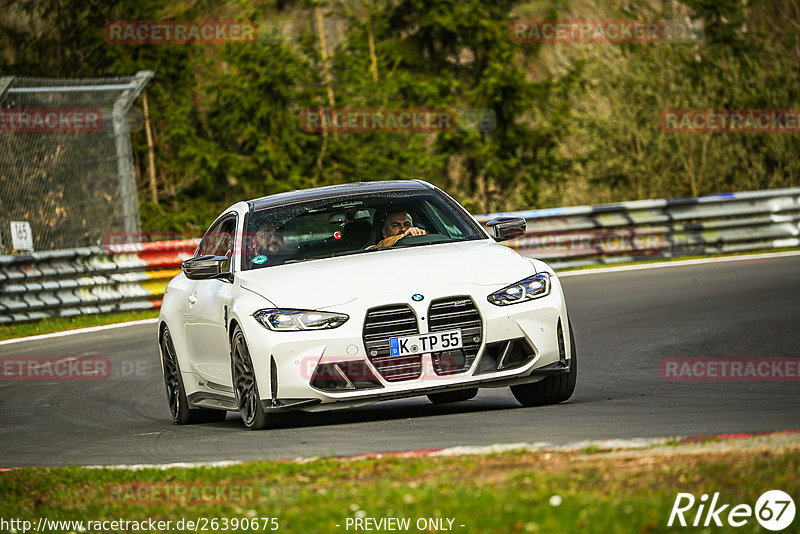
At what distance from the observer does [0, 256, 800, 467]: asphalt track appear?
24.5ft

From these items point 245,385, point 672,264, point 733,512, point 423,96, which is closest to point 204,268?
point 245,385

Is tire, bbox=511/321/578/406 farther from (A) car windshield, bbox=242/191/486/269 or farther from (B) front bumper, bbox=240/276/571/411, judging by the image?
(A) car windshield, bbox=242/191/486/269

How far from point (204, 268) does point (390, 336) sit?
174cm

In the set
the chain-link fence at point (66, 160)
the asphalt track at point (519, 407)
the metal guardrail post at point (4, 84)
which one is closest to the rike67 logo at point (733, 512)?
the asphalt track at point (519, 407)

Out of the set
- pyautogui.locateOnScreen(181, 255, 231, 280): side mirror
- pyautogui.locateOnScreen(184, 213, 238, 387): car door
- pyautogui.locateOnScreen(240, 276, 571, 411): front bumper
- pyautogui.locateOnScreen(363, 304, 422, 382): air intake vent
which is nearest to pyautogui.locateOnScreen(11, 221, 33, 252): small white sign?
pyautogui.locateOnScreen(184, 213, 238, 387): car door

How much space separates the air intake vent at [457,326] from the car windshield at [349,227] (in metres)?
1.13

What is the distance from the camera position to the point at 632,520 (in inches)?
187

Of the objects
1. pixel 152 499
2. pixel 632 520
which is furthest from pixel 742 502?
pixel 152 499

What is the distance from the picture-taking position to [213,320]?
30.6 ft

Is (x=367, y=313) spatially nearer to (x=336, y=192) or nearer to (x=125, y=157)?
(x=336, y=192)

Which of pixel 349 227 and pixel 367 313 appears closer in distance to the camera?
pixel 367 313

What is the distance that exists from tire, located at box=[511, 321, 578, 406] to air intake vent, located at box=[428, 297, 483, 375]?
2.45 feet

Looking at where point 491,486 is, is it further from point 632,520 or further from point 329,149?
point 329,149

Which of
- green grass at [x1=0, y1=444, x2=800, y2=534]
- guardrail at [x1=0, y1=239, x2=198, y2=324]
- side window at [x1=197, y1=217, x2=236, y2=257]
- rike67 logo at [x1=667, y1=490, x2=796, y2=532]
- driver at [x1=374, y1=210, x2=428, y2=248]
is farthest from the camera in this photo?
guardrail at [x1=0, y1=239, x2=198, y2=324]
